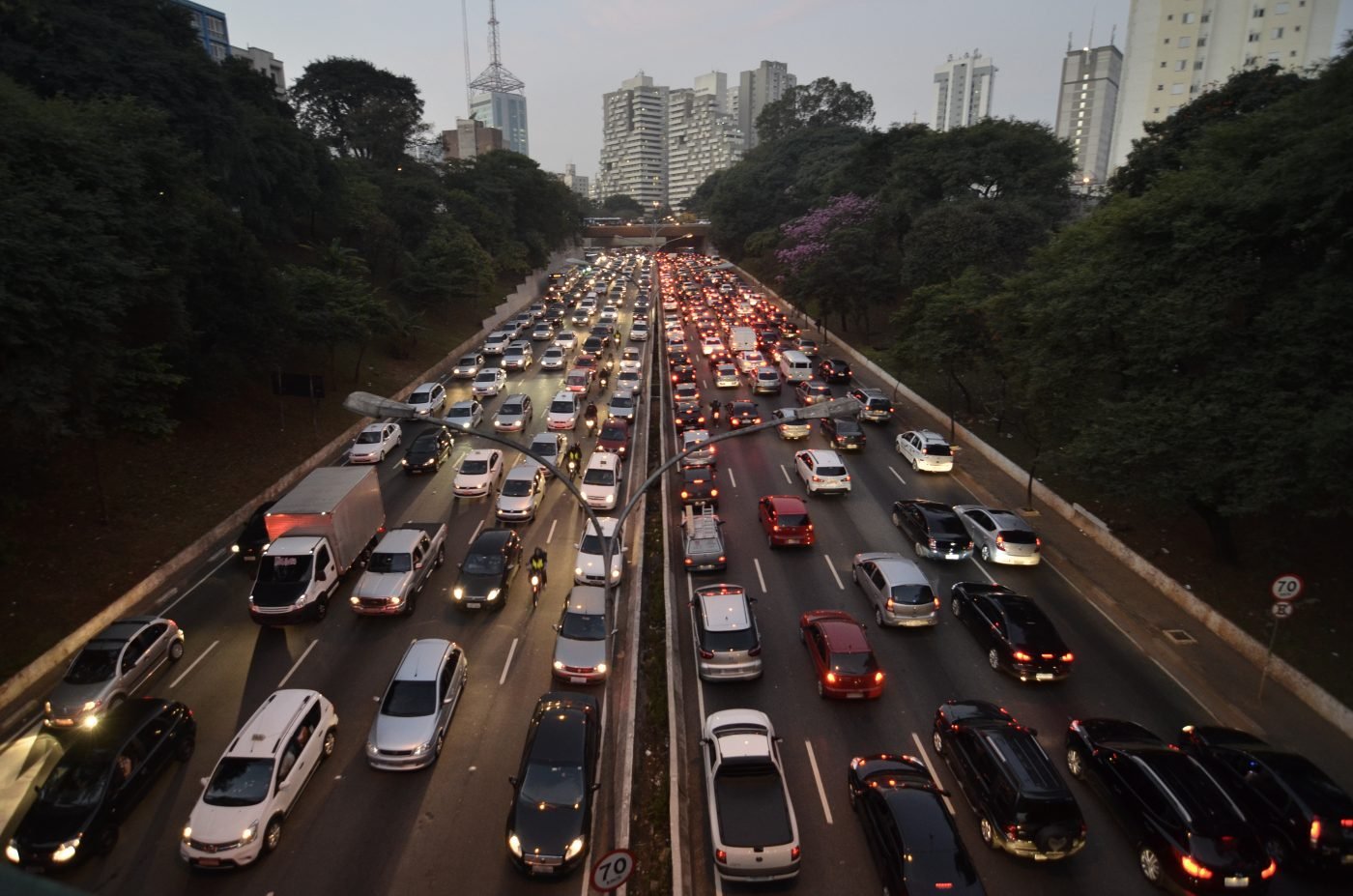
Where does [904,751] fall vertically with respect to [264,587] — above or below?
below

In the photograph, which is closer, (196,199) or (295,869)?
(295,869)

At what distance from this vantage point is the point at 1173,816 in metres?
12.6

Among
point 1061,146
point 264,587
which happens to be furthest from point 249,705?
point 1061,146

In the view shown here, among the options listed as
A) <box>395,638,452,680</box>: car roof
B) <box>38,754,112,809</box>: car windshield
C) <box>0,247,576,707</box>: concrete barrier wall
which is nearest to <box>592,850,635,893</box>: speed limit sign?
<box>395,638,452,680</box>: car roof

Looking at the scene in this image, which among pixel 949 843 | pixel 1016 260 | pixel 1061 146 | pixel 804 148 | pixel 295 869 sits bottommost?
pixel 295 869

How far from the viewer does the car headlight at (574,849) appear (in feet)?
41.4

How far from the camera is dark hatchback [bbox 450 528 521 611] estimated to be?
21.5m

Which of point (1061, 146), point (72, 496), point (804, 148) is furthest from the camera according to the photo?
point (804, 148)

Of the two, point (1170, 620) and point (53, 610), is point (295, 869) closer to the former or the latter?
point (53, 610)

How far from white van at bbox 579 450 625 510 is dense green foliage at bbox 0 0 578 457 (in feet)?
46.5

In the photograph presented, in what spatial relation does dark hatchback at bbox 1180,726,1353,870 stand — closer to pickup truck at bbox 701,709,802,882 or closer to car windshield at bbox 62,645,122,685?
pickup truck at bbox 701,709,802,882

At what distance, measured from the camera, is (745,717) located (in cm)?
1520

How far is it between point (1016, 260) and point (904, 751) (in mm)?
39945

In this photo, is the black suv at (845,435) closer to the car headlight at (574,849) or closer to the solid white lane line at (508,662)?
the solid white lane line at (508,662)
